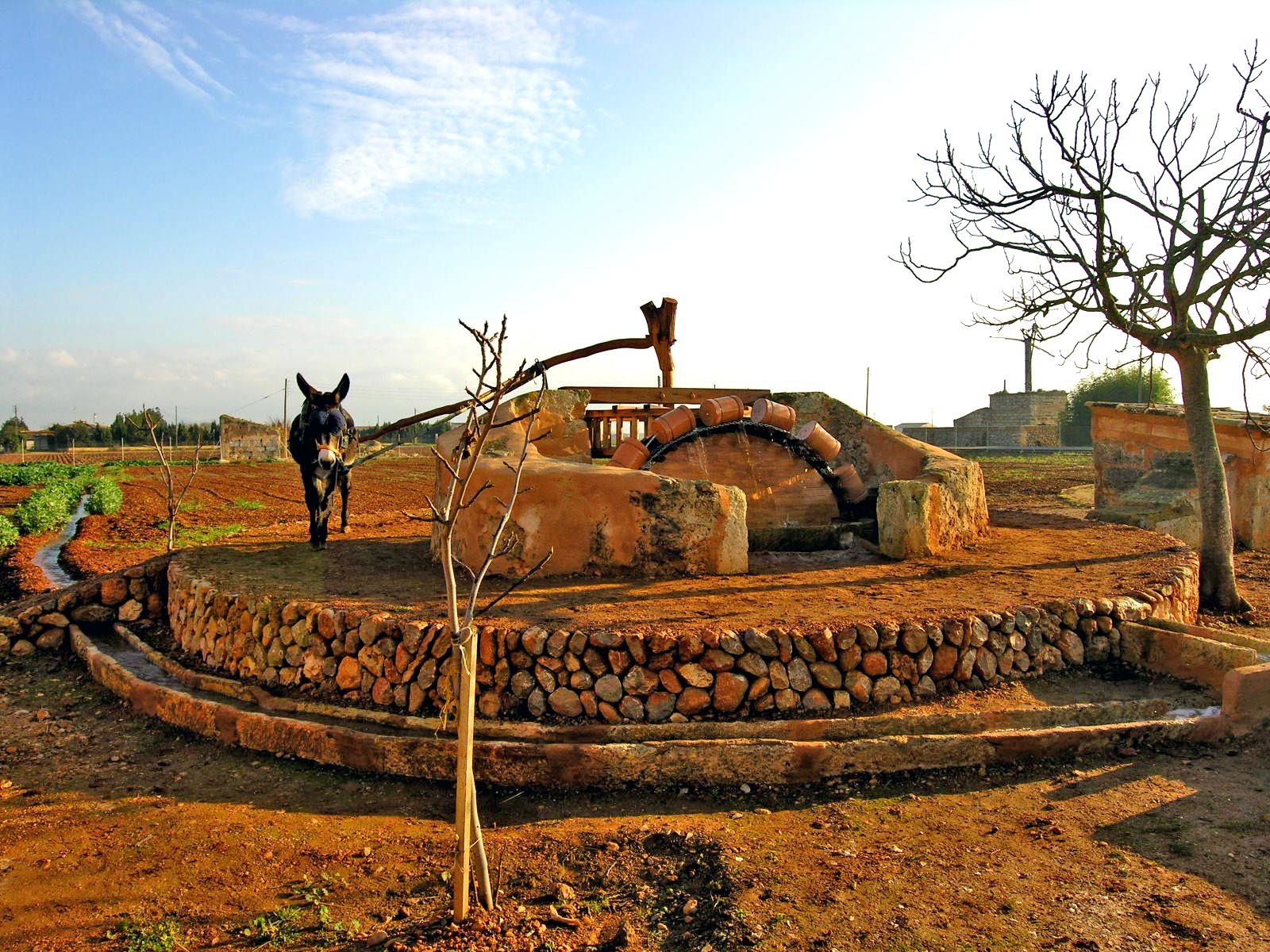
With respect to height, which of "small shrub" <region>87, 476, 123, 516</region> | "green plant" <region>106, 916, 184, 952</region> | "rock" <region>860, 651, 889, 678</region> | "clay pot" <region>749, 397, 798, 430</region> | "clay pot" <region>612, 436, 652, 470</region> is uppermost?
"clay pot" <region>749, 397, 798, 430</region>

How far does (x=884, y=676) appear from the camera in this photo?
557cm

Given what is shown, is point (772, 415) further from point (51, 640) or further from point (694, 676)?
point (51, 640)

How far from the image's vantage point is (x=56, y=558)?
13.6 metres

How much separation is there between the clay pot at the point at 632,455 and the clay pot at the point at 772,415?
1539 millimetres

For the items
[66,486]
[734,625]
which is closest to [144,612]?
[734,625]

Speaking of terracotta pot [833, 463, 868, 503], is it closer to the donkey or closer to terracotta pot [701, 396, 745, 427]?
terracotta pot [701, 396, 745, 427]

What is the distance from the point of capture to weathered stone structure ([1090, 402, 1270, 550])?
12.6 m

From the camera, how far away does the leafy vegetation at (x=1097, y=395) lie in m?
38.5

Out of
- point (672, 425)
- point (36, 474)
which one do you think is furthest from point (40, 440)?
point (672, 425)

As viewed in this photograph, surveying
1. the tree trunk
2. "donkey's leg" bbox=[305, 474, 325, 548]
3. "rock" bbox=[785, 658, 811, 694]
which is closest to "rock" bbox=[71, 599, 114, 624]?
"donkey's leg" bbox=[305, 474, 325, 548]

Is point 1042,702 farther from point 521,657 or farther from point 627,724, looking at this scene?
point 521,657

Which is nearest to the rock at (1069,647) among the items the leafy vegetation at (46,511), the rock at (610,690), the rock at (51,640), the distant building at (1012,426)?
the rock at (610,690)

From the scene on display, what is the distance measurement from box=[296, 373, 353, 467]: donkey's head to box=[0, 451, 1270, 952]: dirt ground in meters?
3.36

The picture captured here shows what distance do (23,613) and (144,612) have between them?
1.05 metres
